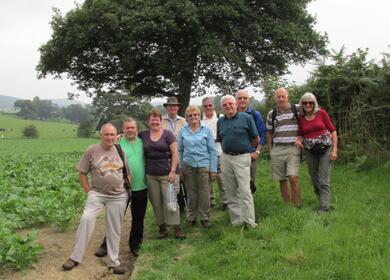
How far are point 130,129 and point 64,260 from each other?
2136 millimetres

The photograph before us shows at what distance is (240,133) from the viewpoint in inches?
272

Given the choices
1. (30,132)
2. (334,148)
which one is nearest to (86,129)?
(30,132)

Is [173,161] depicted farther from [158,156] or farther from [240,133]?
[240,133]

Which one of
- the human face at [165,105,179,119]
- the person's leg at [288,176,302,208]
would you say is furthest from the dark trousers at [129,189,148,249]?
the person's leg at [288,176,302,208]

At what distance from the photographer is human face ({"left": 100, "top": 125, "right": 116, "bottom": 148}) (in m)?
6.05

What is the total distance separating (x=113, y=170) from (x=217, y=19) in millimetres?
18036

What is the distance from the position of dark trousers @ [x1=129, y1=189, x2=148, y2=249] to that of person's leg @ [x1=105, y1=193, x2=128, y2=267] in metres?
0.45

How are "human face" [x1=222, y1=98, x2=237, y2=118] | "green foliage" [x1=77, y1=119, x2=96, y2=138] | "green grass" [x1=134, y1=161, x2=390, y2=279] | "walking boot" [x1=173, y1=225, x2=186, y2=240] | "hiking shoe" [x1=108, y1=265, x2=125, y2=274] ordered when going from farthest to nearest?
1. "green foliage" [x1=77, y1=119, x2=96, y2=138]
2. "walking boot" [x1=173, y1=225, x2=186, y2=240]
3. "human face" [x1=222, y1=98, x2=237, y2=118]
4. "hiking shoe" [x1=108, y1=265, x2=125, y2=274]
5. "green grass" [x1=134, y1=161, x2=390, y2=279]

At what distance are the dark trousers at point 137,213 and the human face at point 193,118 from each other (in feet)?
4.40

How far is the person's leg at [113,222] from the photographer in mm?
6191

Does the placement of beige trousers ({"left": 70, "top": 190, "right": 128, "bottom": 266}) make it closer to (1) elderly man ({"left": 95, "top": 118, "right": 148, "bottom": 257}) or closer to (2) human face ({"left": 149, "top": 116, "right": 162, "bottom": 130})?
(1) elderly man ({"left": 95, "top": 118, "right": 148, "bottom": 257})

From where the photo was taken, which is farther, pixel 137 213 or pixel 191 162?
pixel 191 162

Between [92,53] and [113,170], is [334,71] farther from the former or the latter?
[92,53]

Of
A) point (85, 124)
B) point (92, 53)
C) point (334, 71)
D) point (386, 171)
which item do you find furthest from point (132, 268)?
point (85, 124)
